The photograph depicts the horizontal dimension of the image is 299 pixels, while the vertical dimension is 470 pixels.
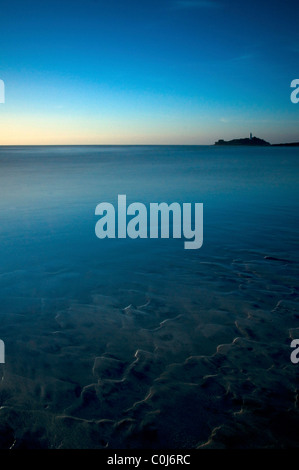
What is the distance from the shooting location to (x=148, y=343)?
5.20m

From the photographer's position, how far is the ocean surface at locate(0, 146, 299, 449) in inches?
144

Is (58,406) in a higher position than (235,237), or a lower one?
lower

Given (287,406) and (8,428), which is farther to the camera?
(287,406)

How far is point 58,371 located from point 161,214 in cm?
1124

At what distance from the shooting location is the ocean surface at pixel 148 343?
3.65 m

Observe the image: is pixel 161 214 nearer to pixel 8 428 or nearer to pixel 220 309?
pixel 220 309

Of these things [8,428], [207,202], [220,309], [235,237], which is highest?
[207,202]

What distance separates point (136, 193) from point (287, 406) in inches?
743

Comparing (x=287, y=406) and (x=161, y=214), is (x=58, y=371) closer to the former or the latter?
(x=287, y=406)

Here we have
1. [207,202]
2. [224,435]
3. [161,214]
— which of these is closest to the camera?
[224,435]

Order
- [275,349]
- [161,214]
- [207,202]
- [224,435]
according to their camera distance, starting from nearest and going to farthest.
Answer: [224,435] < [275,349] < [161,214] < [207,202]

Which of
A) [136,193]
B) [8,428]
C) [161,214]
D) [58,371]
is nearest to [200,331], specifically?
[58,371]

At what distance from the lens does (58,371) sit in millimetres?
4594

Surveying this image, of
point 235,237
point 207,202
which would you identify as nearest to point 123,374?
point 235,237
